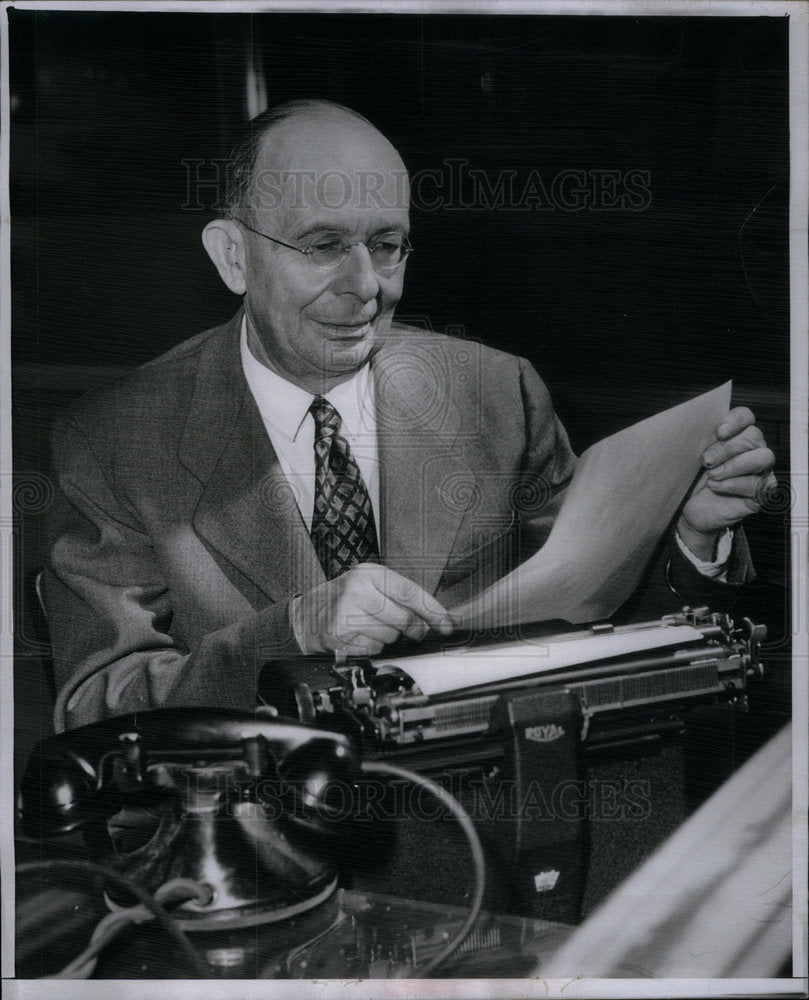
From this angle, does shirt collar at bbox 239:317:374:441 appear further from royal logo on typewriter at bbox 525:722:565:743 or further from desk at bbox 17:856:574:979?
desk at bbox 17:856:574:979

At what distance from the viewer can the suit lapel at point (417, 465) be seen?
2.06 m

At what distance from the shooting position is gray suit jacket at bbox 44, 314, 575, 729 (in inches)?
80.1

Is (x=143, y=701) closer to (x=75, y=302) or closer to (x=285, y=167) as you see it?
(x=75, y=302)

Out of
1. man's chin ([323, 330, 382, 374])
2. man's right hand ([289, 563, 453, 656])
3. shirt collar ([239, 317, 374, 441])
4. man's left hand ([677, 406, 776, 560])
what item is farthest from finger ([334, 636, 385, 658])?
man's left hand ([677, 406, 776, 560])

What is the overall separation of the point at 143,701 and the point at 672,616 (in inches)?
46.3

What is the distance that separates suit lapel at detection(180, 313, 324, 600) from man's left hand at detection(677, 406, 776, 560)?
84 cm

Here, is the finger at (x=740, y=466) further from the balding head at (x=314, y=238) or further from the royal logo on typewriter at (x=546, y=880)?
the royal logo on typewriter at (x=546, y=880)

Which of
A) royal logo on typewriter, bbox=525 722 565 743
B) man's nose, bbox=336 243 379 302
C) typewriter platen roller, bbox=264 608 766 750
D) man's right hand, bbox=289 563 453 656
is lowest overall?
royal logo on typewriter, bbox=525 722 565 743

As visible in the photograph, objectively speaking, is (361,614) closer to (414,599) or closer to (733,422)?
(414,599)

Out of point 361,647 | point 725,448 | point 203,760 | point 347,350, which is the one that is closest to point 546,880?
point 361,647

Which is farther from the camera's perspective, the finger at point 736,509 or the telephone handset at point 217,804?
the finger at point 736,509

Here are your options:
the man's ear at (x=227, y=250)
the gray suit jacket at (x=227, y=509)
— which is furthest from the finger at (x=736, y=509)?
the man's ear at (x=227, y=250)

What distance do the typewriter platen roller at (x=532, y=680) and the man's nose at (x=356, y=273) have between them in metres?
0.80

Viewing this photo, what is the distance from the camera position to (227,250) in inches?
81.0
